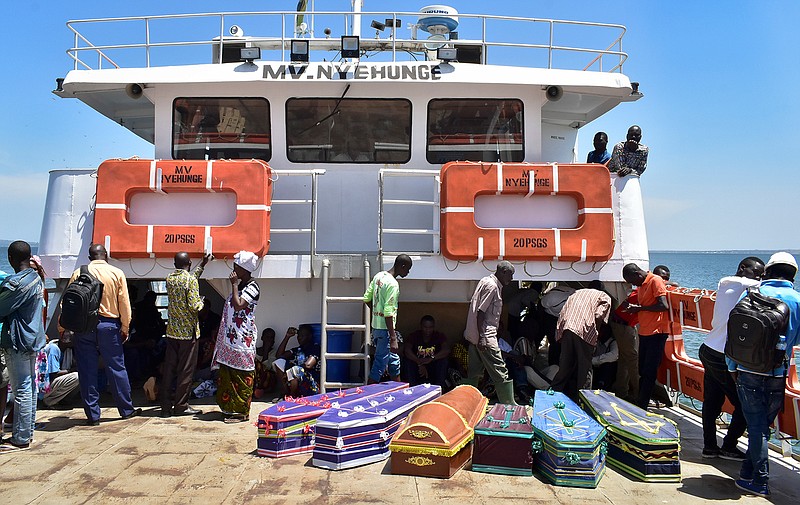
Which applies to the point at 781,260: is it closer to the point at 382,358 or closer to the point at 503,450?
the point at 503,450

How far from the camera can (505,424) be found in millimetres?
5395

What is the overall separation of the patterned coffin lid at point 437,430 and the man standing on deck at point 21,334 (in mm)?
3055

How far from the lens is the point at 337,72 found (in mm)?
7941

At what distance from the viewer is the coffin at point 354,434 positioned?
523 cm

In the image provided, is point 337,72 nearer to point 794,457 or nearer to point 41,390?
point 41,390

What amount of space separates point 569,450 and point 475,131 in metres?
4.51

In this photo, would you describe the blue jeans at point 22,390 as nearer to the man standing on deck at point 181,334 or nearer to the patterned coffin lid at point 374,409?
the man standing on deck at point 181,334

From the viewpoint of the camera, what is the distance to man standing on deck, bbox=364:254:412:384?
22.2 ft

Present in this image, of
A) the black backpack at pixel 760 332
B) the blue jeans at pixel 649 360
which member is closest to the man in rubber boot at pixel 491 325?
the blue jeans at pixel 649 360

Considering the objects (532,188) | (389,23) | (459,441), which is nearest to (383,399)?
(459,441)

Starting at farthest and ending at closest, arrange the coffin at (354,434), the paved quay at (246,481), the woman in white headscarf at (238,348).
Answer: the woman in white headscarf at (238,348)
the coffin at (354,434)
the paved quay at (246,481)

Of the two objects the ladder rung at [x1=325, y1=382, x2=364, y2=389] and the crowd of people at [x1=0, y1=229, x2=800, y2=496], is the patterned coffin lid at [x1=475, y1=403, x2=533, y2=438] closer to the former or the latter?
the crowd of people at [x1=0, y1=229, x2=800, y2=496]

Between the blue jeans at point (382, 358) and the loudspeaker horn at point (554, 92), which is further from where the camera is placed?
the loudspeaker horn at point (554, 92)

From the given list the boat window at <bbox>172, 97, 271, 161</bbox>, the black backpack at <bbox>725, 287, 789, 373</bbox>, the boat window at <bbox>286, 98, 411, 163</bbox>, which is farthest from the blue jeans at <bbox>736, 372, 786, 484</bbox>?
the boat window at <bbox>172, 97, 271, 161</bbox>
